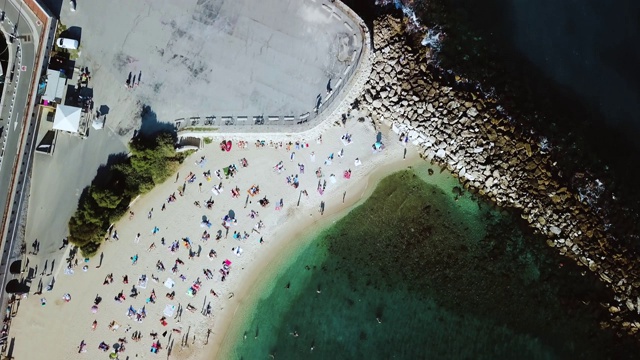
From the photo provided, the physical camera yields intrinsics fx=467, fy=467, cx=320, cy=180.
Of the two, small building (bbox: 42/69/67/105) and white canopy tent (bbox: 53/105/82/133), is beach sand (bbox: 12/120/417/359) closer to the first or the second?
white canopy tent (bbox: 53/105/82/133)

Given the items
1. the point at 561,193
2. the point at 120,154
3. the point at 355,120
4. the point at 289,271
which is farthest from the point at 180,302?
the point at 561,193

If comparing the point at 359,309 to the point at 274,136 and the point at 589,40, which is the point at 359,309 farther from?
the point at 589,40

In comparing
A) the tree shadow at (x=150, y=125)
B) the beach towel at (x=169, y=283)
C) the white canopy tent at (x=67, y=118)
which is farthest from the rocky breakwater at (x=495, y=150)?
the white canopy tent at (x=67, y=118)

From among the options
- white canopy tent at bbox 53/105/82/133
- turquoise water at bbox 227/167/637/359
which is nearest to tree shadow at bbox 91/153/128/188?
white canopy tent at bbox 53/105/82/133

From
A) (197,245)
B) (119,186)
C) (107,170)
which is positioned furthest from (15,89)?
(197,245)

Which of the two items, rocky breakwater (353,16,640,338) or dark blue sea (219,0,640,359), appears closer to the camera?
rocky breakwater (353,16,640,338)

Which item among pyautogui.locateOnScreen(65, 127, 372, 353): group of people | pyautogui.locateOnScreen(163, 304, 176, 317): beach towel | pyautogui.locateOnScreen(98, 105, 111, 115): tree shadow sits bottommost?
pyautogui.locateOnScreen(163, 304, 176, 317): beach towel
